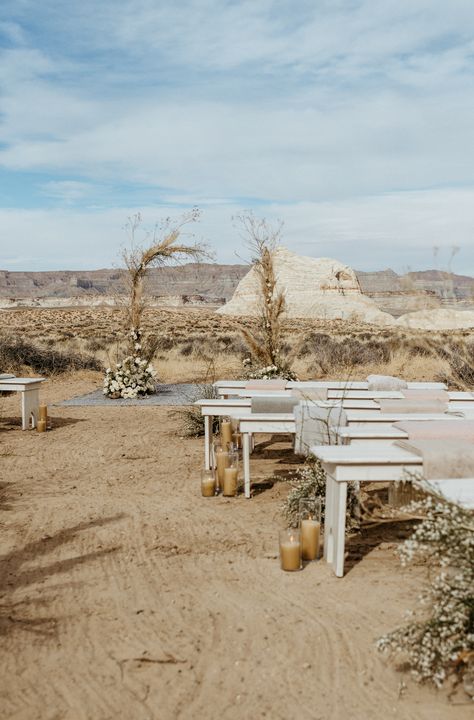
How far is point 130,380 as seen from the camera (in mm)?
13133

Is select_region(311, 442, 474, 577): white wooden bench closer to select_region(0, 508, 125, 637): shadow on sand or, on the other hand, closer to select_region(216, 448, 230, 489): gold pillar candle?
select_region(0, 508, 125, 637): shadow on sand

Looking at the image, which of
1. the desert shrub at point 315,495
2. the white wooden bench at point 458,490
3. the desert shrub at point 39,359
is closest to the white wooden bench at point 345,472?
the white wooden bench at point 458,490

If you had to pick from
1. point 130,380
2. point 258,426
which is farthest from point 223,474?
point 130,380

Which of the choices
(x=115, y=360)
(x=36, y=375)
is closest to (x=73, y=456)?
(x=36, y=375)

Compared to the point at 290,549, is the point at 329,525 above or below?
above

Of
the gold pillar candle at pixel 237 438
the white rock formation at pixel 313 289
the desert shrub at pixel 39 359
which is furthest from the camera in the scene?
the white rock formation at pixel 313 289

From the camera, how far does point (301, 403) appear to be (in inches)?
258

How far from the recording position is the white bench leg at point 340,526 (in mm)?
4238

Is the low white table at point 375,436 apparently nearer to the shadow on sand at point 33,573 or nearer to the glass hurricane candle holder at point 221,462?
the glass hurricane candle holder at point 221,462

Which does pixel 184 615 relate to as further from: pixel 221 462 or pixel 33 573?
pixel 221 462

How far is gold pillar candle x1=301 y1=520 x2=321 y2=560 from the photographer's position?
4.55m

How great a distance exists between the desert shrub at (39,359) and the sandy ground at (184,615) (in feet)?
34.9

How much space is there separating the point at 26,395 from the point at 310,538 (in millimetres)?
6443

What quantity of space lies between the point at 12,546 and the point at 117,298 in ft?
31.8
